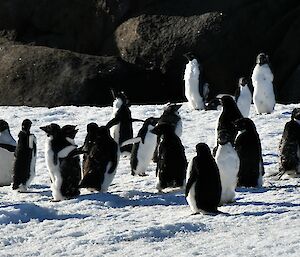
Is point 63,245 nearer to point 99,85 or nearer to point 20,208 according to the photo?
point 20,208

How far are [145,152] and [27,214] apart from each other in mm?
3137

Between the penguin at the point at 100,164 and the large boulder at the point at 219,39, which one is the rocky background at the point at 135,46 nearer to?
the large boulder at the point at 219,39

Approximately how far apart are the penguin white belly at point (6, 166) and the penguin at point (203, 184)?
11.5 ft

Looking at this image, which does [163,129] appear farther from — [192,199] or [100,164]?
[192,199]

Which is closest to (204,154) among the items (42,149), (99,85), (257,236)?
(257,236)

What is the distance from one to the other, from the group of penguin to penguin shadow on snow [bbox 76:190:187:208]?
0.28 meters

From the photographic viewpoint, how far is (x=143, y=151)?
11.5 metres

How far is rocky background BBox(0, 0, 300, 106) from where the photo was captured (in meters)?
20.9

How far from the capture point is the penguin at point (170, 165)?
986cm

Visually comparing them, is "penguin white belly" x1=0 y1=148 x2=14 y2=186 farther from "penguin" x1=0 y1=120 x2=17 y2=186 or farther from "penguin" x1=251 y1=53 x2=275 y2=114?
"penguin" x1=251 y1=53 x2=275 y2=114

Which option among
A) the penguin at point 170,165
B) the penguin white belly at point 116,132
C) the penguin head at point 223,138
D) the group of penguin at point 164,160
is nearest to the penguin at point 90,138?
the group of penguin at point 164,160

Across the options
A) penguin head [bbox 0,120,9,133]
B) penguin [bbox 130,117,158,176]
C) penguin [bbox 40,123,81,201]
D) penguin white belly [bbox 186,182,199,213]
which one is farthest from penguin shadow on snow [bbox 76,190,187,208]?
penguin head [bbox 0,120,9,133]

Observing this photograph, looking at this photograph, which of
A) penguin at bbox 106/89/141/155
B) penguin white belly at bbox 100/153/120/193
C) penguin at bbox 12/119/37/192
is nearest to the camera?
penguin white belly at bbox 100/153/120/193

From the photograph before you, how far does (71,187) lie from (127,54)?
13786 millimetres
